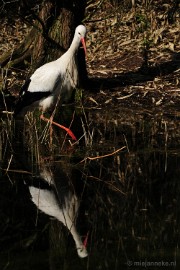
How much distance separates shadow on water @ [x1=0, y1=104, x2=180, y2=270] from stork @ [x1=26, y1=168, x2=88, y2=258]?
0.03 meters

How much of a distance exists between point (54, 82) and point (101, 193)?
327cm

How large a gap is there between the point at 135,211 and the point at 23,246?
1119 mm

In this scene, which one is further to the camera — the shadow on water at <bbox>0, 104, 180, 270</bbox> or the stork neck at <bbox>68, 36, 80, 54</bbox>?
the stork neck at <bbox>68, 36, 80, 54</bbox>

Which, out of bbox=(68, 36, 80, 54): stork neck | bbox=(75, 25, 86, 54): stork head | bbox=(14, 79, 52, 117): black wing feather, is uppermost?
bbox=(75, 25, 86, 54): stork head

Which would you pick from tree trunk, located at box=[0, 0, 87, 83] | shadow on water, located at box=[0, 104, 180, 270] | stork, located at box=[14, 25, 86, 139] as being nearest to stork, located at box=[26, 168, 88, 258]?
shadow on water, located at box=[0, 104, 180, 270]

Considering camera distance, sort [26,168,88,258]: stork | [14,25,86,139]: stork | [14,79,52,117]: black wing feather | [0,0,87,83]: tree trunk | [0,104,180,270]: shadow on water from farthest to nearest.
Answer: [0,0,87,83]: tree trunk, [14,79,52,117]: black wing feather, [14,25,86,139]: stork, [26,168,88,258]: stork, [0,104,180,270]: shadow on water

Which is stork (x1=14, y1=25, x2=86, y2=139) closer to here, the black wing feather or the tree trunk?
the black wing feather

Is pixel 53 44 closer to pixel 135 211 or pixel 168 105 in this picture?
pixel 168 105

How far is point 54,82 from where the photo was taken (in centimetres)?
977

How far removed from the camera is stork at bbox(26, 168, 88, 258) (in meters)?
6.07

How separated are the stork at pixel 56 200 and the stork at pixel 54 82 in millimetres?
2540

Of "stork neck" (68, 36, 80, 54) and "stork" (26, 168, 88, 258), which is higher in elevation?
"stork neck" (68, 36, 80, 54)

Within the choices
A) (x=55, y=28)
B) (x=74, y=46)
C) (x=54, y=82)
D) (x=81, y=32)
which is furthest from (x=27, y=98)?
(x=55, y=28)

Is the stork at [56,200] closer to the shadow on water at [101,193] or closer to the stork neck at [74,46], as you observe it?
the shadow on water at [101,193]
